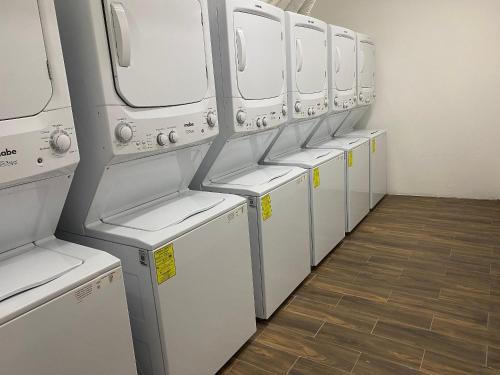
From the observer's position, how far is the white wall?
3857mm

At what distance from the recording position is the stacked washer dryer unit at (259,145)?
201cm

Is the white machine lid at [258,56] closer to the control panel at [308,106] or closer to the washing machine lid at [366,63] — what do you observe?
the control panel at [308,106]

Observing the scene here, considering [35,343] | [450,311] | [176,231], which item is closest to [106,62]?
[176,231]

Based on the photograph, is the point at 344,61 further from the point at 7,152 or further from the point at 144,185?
the point at 7,152

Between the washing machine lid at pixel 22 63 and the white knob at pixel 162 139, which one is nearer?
the washing machine lid at pixel 22 63

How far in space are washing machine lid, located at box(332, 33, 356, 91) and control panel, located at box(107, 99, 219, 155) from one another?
5.78 feet

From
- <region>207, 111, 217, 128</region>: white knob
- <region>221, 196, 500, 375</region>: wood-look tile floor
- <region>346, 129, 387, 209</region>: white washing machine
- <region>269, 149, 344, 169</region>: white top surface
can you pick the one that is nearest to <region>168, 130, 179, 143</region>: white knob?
<region>207, 111, 217, 128</region>: white knob

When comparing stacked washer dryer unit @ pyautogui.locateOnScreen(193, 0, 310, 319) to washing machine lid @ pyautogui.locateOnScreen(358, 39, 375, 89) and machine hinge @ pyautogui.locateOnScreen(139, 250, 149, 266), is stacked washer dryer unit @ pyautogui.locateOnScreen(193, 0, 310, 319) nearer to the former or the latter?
machine hinge @ pyautogui.locateOnScreen(139, 250, 149, 266)

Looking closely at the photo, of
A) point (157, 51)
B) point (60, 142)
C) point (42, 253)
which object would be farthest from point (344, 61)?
point (42, 253)

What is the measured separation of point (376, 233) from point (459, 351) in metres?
1.59

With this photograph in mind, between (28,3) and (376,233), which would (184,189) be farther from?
(376,233)

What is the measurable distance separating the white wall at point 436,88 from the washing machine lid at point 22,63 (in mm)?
3824

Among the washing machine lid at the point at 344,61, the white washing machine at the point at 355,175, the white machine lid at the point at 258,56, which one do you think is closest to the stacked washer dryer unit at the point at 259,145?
the white machine lid at the point at 258,56

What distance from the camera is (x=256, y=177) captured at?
2.34 metres
